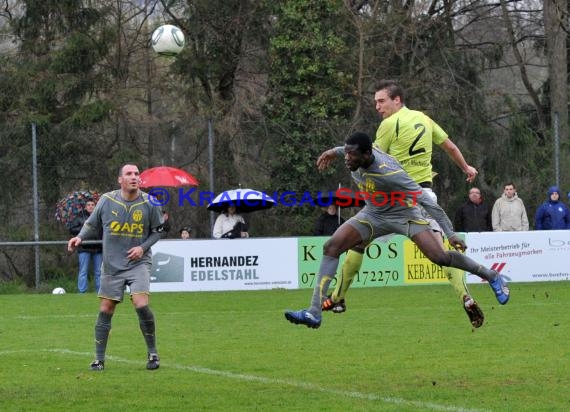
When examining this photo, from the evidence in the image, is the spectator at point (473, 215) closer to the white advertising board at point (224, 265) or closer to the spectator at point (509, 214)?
the spectator at point (509, 214)

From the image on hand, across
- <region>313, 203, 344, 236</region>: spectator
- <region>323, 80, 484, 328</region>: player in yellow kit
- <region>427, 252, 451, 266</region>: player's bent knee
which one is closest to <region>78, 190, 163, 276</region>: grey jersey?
<region>323, 80, 484, 328</region>: player in yellow kit

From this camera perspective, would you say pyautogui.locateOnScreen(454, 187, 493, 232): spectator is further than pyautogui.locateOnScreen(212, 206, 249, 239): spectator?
Yes

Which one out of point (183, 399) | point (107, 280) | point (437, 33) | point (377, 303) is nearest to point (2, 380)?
point (107, 280)

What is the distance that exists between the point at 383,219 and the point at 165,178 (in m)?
12.9

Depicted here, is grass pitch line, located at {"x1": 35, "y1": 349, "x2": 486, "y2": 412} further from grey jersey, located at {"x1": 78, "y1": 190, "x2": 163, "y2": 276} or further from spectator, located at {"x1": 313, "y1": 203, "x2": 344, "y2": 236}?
spectator, located at {"x1": 313, "y1": 203, "x2": 344, "y2": 236}

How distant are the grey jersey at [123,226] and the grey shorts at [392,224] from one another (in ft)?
6.87

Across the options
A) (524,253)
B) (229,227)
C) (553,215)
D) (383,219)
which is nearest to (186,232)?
(229,227)

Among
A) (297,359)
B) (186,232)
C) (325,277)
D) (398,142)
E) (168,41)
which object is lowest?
(297,359)

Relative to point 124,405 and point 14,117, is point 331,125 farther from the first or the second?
point 124,405

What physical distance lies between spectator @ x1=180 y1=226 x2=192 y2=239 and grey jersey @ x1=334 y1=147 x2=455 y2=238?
1199 cm

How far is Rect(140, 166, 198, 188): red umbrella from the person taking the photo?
2248 cm

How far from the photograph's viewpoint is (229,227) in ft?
71.1

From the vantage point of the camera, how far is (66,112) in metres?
26.5

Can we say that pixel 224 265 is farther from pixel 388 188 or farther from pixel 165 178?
pixel 388 188
